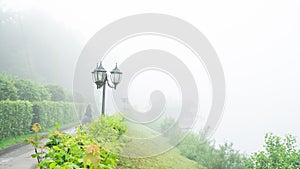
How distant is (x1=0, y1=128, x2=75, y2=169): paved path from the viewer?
657 centimetres

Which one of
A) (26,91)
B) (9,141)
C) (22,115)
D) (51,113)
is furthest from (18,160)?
(26,91)

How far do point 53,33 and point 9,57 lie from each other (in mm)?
20874

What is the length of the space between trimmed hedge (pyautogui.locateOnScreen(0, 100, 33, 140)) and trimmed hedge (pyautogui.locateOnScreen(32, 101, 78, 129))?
2.89 feet

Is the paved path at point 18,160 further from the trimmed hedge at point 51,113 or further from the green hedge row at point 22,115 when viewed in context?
the trimmed hedge at point 51,113

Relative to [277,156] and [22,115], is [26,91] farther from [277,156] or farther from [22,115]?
[277,156]

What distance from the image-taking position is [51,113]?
15406 millimetres

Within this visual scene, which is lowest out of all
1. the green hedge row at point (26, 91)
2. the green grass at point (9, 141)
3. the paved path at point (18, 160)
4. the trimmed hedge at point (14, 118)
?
the paved path at point (18, 160)

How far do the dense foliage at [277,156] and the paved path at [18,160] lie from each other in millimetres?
5444

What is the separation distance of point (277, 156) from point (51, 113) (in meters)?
12.8

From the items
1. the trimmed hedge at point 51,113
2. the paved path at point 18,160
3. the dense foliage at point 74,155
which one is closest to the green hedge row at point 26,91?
the trimmed hedge at point 51,113

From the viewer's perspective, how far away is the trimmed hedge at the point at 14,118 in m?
9.59

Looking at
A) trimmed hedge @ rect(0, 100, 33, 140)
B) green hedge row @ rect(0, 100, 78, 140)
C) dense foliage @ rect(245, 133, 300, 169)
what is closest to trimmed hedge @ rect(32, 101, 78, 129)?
green hedge row @ rect(0, 100, 78, 140)

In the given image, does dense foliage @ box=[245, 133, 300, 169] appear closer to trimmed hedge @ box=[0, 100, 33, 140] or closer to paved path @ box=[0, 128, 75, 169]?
paved path @ box=[0, 128, 75, 169]

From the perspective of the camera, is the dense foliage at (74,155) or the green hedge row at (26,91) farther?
the green hedge row at (26,91)
